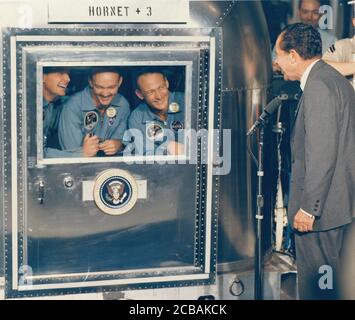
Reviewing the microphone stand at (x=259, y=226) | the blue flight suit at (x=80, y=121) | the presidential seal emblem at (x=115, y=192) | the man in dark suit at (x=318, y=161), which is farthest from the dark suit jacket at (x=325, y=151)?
the blue flight suit at (x=80, y=121)

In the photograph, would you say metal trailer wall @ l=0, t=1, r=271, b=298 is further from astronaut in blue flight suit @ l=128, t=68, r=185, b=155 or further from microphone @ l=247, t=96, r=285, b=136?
astronaut in blue flight suit @ l=128, t=68, r=185, b=155

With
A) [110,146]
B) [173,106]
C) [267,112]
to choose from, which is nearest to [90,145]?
[110,146]

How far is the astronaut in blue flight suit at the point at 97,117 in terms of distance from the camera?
13.7 ft

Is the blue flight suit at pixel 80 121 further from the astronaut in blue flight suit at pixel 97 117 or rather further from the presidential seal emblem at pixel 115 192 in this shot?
the presidential seal emblem at pixel 115 192

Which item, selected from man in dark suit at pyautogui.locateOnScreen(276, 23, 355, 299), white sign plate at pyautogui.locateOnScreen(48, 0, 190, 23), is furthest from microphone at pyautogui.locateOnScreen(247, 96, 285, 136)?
white sign plate at pyautogui.locateOnScreen(48, 0, 190, 23)

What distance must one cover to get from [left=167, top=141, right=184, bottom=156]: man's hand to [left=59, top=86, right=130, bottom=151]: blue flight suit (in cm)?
34

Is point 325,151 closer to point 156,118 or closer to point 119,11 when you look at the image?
point 156,118

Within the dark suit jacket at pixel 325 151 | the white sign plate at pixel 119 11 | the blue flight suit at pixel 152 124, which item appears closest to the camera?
the white sign plate at pixel 119 11

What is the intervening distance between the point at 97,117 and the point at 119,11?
0.63 m

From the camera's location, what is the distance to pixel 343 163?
432cm

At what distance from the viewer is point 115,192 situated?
4242 mm

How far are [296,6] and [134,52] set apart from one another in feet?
4.54

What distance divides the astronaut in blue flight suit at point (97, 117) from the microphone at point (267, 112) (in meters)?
0.80

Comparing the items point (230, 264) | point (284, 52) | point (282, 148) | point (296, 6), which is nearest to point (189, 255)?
point (230, 264)
